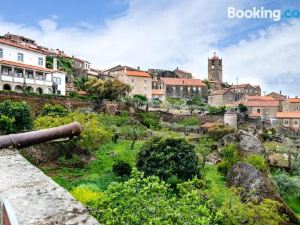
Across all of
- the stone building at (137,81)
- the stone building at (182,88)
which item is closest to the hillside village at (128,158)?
the stone building at (137,81)

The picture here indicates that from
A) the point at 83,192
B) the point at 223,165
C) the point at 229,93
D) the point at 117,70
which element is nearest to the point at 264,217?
the point at 83,192

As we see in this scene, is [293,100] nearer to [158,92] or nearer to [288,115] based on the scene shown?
[288,115]

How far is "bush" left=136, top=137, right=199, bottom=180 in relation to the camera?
26.0 metres

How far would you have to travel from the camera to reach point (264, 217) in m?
18.0

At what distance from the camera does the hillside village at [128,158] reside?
447cm

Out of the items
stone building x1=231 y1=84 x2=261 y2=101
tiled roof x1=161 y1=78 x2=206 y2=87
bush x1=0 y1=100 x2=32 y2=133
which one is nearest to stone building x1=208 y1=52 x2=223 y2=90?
stone building x1=231 y1=84 x2=261 y2=101

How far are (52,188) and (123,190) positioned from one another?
7088 mm

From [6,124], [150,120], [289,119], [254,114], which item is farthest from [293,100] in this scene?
[6,124]

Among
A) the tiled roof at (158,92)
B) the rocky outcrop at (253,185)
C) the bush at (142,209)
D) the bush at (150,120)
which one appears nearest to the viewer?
the bush at (142,209)

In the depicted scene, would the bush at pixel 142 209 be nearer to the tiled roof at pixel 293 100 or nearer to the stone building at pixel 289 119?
the stone building at pixel 289 119

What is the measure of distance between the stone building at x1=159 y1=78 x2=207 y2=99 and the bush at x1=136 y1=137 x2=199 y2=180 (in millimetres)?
66786

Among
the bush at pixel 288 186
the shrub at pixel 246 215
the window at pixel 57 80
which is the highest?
the window at pixel 57 80

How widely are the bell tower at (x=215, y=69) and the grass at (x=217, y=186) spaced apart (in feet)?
299

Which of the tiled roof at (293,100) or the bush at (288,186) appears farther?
the tiled roof at (293,100)
